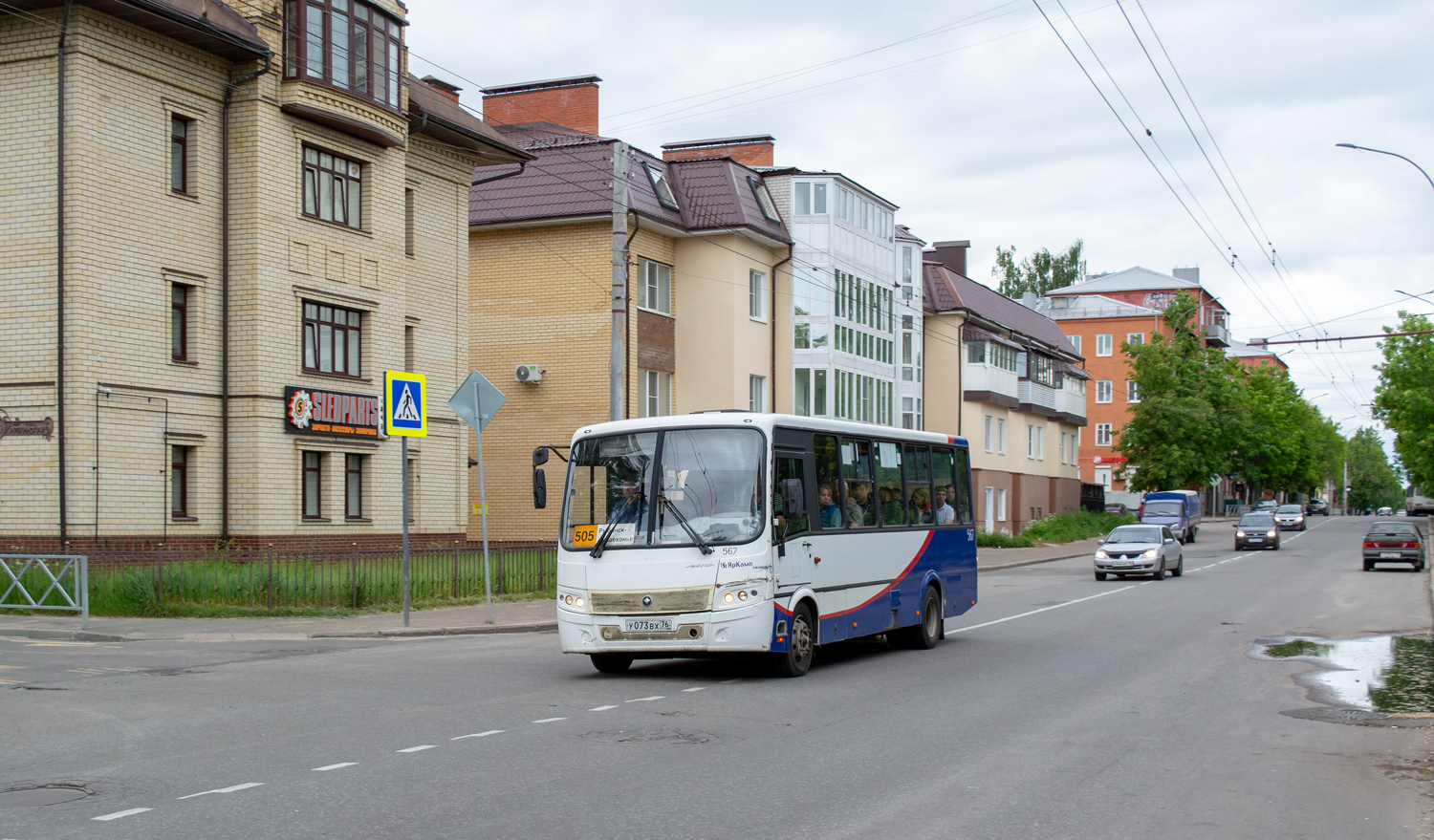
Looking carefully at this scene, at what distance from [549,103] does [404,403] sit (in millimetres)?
25343

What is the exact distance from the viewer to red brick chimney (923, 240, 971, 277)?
211 ft

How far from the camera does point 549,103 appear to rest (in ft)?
135

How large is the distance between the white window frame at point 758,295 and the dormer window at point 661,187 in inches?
136

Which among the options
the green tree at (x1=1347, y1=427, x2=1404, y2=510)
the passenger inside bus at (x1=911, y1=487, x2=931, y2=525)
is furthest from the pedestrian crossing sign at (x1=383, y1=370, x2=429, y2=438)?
the green tree at (x1=1347, y1=427, x2=1404, y2=510)

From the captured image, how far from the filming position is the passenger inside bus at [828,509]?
1400cm

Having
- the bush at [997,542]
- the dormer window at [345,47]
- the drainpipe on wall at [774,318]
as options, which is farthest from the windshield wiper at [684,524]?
the bush at [997,542]

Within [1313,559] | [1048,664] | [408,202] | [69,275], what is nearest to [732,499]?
[1048,664]

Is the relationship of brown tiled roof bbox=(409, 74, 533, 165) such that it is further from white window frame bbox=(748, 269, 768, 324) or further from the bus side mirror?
the bus side mirror

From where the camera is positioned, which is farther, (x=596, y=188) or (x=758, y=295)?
(x=758, y=295)

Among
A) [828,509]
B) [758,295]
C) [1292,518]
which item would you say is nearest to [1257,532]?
[758,295]

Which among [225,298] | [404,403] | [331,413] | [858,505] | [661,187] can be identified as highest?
[661,187]

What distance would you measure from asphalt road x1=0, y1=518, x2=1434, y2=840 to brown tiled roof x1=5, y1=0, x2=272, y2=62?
11.6 metres

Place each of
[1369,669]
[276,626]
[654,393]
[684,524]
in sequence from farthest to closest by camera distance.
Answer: [654,393]
[276,626]
[1369,669]
[684,524]

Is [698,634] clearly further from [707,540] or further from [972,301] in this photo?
[972,301]
